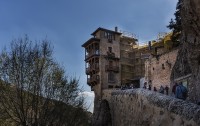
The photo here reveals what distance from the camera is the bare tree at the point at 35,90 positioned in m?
23.5

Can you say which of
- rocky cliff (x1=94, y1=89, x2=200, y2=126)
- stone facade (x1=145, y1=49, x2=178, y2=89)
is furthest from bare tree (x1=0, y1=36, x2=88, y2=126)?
stone facade (x1=145, y1=49, x2=178, y2=89)

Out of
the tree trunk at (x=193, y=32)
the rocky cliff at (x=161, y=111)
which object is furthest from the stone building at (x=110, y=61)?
the tree trunk at (x=193, y=32)

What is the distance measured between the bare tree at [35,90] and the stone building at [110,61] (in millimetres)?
38343

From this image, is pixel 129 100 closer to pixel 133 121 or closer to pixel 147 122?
pixel 133 121

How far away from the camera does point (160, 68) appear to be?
1965 inches

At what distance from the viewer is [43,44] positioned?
2539 centimetres

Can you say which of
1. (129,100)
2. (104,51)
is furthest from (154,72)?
(129,100)

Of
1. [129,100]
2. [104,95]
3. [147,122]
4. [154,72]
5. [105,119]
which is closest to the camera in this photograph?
[147,122]

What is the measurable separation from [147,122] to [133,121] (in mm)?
5962

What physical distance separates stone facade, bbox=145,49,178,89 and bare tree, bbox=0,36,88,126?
23.8 metres

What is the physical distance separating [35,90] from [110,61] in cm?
4481

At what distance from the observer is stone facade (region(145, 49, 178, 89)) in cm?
4727

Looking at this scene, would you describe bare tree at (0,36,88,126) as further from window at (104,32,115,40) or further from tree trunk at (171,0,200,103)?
window at (104,32,115,40)

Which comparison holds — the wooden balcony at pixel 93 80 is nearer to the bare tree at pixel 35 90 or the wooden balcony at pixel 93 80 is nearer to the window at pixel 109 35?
the window at pixel 109 35
